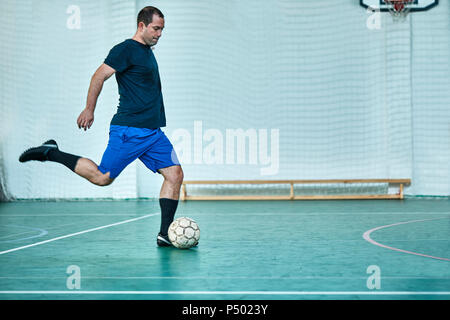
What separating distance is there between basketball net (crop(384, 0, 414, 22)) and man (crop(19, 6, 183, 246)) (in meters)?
9.27

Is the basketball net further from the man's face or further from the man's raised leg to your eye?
the man's raised leg

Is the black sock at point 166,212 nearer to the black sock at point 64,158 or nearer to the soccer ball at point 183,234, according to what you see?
A: the soccer ball at point 183,234

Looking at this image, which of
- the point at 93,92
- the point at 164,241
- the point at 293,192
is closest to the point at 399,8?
the point at 293,192

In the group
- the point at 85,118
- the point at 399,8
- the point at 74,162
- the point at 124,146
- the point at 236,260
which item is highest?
the point at 399,8

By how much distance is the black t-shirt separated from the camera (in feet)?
15.0

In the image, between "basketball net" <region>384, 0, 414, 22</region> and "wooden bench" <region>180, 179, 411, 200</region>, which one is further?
"basketball net" <region>384, 0, 414, 22</region>

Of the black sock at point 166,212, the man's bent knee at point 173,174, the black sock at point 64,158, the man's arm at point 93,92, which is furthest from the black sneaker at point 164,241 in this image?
the man's arm at point 93,92

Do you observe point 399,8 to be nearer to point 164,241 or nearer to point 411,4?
point 411,4

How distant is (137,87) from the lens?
4.66 m

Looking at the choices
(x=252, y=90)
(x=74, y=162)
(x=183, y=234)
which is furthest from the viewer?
(x=252, y=90)

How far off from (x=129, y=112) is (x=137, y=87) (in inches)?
9.2

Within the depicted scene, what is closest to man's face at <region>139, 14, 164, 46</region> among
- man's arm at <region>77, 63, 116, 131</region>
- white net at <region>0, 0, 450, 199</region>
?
man's arm at <region>77, 63, 116, 131</region>

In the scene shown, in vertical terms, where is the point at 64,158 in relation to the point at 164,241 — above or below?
above

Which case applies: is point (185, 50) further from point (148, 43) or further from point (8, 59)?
point (148, 43)
